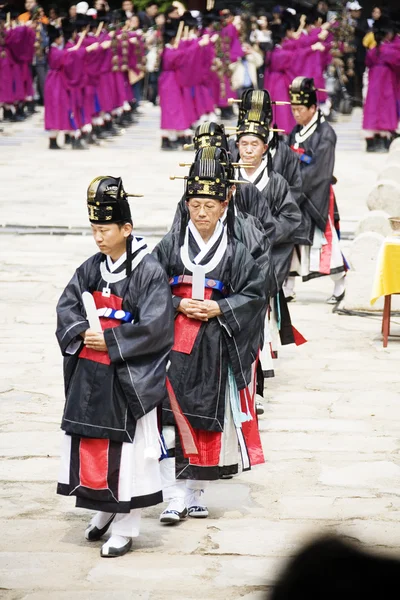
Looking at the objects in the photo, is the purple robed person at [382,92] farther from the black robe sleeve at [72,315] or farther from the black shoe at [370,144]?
the black robe sleeve at [72,315]

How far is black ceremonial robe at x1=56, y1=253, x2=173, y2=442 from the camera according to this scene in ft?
14.7

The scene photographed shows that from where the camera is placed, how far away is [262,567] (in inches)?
177

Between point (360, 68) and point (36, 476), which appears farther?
point (360, 68)

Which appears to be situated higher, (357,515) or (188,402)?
(188,402)

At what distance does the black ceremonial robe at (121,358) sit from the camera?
4.48 m

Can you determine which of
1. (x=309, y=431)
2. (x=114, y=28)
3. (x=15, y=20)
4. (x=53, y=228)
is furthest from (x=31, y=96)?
(x=309, y=431)

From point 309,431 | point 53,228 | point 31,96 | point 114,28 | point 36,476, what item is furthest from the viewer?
point 31,96

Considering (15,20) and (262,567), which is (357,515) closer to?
(262,567)

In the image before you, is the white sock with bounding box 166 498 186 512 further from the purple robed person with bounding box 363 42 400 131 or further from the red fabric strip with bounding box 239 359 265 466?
the purple robed person with bounding box 363 42 400 131

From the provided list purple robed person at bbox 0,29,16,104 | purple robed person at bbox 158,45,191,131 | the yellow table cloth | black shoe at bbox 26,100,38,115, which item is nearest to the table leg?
the yellow table cloth

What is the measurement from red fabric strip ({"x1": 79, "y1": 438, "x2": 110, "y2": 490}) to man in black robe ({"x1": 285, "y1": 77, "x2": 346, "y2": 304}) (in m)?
4.42

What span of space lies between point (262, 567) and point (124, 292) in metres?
1.19

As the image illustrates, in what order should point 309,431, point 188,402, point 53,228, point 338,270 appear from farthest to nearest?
point 53,228
point 338,270
point 309,431
point 188,402

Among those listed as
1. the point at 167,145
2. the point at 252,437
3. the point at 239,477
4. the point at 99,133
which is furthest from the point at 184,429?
the point at 99,133
